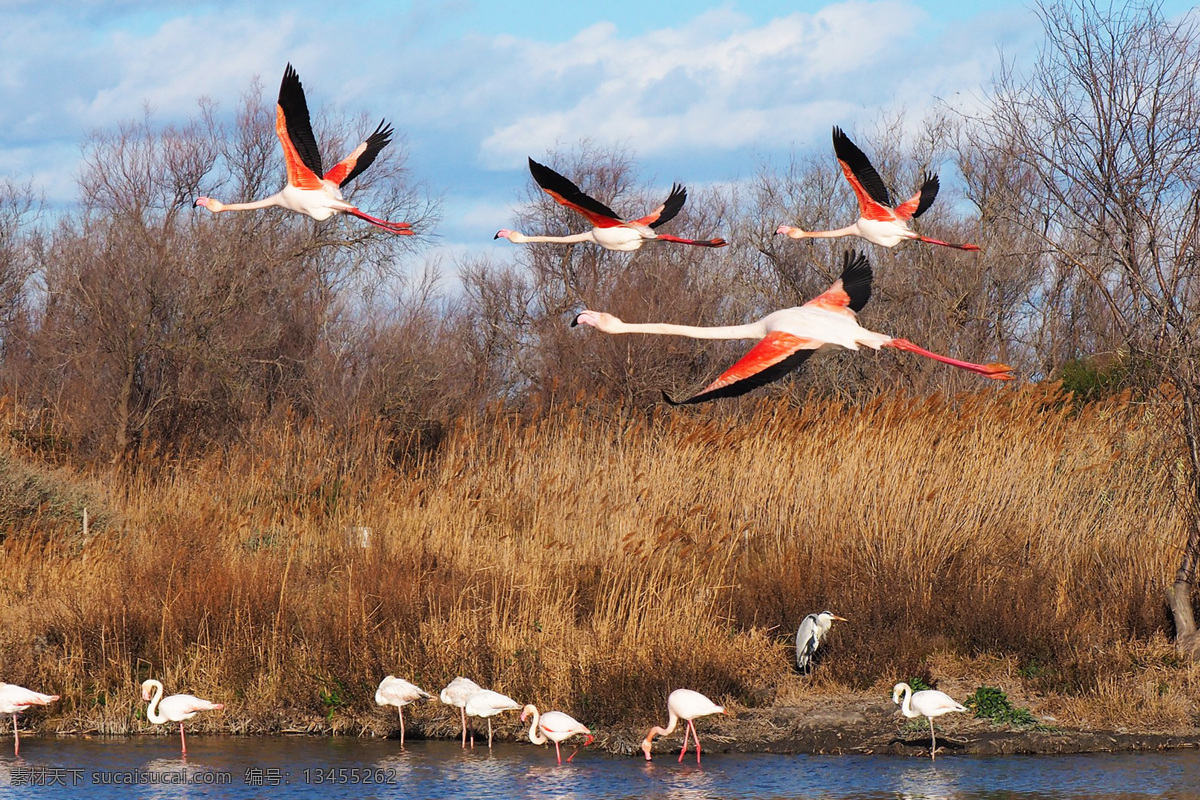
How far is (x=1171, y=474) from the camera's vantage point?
33.6 ft

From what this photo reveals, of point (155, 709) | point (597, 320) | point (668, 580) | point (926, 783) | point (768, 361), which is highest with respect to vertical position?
point (597, 320)

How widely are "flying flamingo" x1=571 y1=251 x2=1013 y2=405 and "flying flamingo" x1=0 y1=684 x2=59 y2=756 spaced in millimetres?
5218

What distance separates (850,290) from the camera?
6.03 m

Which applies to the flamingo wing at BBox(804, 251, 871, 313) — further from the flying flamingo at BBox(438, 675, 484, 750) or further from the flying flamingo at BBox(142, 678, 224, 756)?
the flying flamingo at BBox(142, 678, 224, 756)

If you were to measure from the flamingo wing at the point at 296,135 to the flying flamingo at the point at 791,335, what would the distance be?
2023 millimetres

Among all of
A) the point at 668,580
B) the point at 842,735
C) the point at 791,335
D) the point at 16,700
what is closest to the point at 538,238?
the point at 791,335

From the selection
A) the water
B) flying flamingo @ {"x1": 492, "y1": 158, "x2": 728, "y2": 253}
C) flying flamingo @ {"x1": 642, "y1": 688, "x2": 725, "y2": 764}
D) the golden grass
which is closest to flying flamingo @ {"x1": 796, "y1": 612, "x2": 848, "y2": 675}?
the golden grass

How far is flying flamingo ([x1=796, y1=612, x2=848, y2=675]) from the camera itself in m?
9.41

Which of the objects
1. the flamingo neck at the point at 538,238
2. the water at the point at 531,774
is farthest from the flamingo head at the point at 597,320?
the water at the point at 531,774

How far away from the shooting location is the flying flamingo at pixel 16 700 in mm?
8867

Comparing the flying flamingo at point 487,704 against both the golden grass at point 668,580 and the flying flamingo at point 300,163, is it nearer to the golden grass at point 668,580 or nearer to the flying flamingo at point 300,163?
the golden grass at point 668,580

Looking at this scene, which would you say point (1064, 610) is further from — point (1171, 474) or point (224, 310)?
point (224, 310)

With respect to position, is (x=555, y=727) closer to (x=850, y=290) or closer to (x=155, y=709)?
(x=155, y=709)

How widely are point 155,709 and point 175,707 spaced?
43 centimetres
